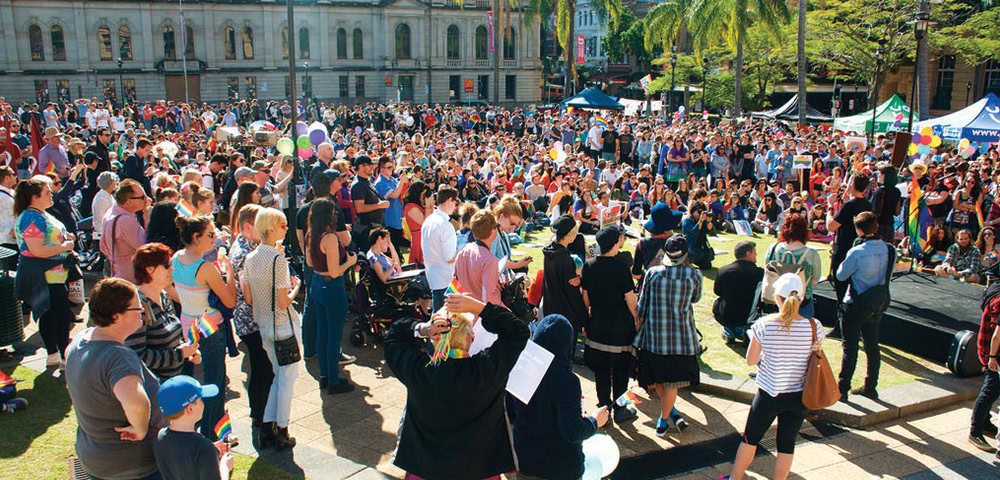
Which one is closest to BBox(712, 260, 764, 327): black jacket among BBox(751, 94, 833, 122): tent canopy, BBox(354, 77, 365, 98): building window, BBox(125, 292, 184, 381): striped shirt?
BBox(125, 292, 184, 381): striped shirt

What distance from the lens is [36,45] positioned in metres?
52.6

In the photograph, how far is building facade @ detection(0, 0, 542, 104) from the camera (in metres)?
52.6

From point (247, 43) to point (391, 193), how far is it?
178 ft

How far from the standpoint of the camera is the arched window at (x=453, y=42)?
6334 centimetres

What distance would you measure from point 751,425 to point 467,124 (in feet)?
113

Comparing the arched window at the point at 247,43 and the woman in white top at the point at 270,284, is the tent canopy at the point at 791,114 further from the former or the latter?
the arched window at the point at 247,43

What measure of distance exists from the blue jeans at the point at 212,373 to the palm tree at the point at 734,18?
3454 cm

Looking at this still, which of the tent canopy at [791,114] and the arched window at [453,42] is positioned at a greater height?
the arched window at [453,42]

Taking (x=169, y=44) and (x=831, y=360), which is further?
(x=169, y=44)

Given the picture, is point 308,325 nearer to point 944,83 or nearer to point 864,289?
point 864,289

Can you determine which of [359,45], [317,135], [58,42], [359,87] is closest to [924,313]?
[317,135]

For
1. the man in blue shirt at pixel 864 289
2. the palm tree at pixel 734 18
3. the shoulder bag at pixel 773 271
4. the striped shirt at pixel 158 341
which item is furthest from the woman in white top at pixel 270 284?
the palm tree at pixel 734 18

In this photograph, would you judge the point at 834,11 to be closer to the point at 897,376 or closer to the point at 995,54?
the point at 995,54

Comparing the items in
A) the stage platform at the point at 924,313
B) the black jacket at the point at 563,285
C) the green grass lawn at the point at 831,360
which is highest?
the black jacket at the point at 563,285
